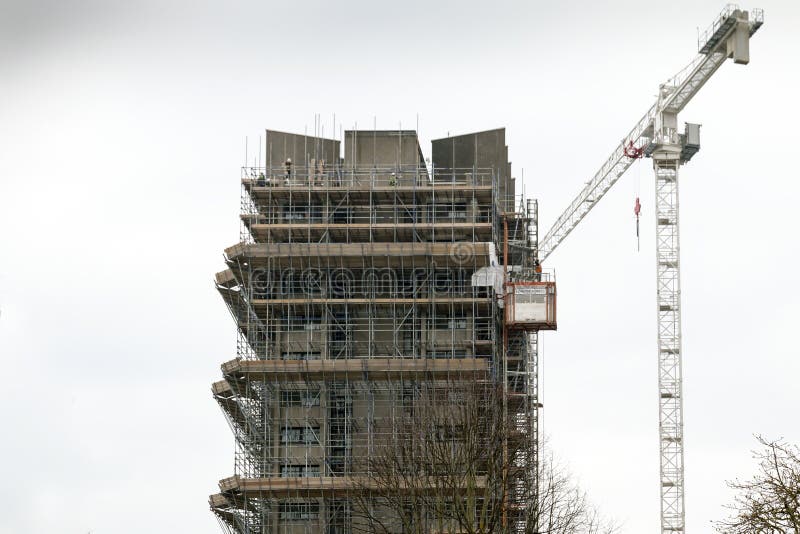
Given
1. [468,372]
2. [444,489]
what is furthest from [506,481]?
[468,372]

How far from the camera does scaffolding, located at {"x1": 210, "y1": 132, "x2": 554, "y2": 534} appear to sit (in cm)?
10125

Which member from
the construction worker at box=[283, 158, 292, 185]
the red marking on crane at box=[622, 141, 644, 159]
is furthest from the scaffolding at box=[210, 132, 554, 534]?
the red marking on crane at box=[622, 141, 644, 159]

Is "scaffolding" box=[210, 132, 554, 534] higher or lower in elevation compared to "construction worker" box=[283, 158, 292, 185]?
lower

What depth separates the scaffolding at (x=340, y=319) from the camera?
332 feet

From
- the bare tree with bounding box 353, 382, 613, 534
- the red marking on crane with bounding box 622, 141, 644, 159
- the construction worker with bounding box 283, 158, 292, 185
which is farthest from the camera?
the red marking on crane with bounding box 622, 141, 644, 159

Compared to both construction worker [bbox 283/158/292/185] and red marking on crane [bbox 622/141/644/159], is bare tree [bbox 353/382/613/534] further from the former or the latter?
red marking on crane [bbox 622/141/644/159]

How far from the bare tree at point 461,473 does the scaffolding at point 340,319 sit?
596 centimetres

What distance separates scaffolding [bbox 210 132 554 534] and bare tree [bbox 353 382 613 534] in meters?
5.96

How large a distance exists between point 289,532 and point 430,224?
19.8 m

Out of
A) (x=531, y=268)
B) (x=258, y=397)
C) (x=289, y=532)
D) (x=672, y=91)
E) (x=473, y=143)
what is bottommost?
(x=289, y=532)

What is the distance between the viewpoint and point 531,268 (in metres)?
119

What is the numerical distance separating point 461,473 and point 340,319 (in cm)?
2424

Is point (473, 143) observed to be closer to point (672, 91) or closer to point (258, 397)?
point (258, 397)

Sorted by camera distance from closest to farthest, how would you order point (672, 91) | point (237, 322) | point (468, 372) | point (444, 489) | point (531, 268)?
point (444, 489), point (468, 372), point (237, 322), point (531, 268), point (672, 91)
